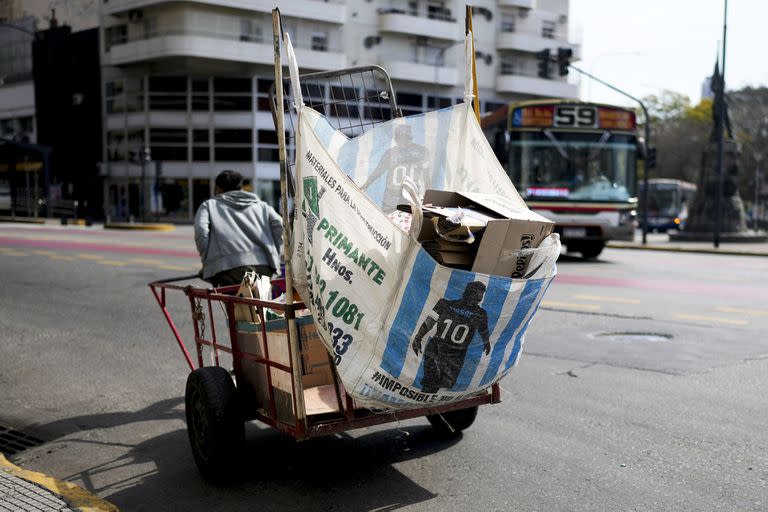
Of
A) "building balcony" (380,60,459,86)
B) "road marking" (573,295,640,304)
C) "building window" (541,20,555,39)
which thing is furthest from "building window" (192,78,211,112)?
"road marking" (573,295,640,304)

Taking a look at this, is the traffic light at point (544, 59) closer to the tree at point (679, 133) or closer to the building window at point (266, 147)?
the building window at point (266, 147)

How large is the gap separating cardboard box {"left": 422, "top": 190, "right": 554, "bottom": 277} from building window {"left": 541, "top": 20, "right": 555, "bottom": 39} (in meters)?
57.5

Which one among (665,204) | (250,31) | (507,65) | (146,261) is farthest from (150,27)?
(146,261)

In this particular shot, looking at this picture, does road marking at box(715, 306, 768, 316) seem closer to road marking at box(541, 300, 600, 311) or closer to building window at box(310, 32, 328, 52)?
road marking at box(541, 300, 600, 311)

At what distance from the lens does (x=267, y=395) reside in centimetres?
397

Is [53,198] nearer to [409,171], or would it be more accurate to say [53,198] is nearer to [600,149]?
[600,149]

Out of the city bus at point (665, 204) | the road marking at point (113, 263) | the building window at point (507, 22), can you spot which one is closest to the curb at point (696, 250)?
the road marking at point (113, 263)

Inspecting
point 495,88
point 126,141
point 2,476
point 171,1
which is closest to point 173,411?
point 2,476

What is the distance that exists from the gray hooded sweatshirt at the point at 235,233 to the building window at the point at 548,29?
55.6 m

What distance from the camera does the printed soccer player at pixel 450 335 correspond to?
3.29m

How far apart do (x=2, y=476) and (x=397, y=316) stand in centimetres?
233

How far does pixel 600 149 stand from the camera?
17297 mm

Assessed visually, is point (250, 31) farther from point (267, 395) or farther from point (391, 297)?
point (391, 297)

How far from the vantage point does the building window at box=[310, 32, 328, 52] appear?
155 feet
